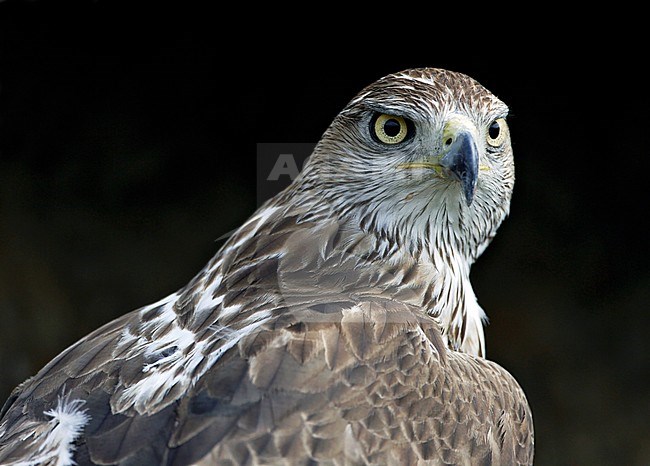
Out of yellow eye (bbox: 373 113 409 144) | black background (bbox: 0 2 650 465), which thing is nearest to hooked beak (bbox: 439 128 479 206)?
yellow eye (bbox: 373 113 409 144)

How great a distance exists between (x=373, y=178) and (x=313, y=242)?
1.10 ft

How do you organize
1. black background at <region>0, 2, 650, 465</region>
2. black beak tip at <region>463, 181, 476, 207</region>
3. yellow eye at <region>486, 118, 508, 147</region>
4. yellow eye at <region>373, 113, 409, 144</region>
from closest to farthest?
black beak tip at <region>463, 181, 476, 207</region>, yellow eye at <region>373, 113, 409, 144</region>, yellow eye at <region>486, 118, 508, 147</region>, black background at <region>0, 2, 650, 465</region>

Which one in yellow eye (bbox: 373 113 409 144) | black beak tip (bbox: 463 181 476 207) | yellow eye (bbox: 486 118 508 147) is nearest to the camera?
black beak tip (bbox: 463 181 476 207)

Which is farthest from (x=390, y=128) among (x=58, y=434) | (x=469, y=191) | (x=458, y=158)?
(x=58, y=434)

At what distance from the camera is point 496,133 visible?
368 cm

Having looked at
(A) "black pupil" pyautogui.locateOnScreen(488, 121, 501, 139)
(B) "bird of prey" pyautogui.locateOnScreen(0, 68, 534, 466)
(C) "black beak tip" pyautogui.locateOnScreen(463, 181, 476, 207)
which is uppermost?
(A) "black pupil" pyautogui.locateOnScreen(488, 121, 501, 139)

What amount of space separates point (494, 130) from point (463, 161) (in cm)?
43

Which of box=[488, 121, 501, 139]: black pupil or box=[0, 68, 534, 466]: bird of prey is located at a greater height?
box=[488, 121, 501, 139]: black pupil

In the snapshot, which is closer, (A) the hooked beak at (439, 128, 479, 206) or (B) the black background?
(A) the hooked beak at (439, 128, 479, 206)

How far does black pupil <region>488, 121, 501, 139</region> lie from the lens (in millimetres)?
3650

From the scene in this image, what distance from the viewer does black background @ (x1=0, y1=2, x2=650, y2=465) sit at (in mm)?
6234

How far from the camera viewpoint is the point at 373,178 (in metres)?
3.56

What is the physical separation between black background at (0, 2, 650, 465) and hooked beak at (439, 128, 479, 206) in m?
2.96

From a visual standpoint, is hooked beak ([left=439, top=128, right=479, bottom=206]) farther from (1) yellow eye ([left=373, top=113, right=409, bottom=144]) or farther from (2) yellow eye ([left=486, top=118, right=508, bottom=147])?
(2) yellow eye ([left=486, top=118, right=508, bottom=147])
